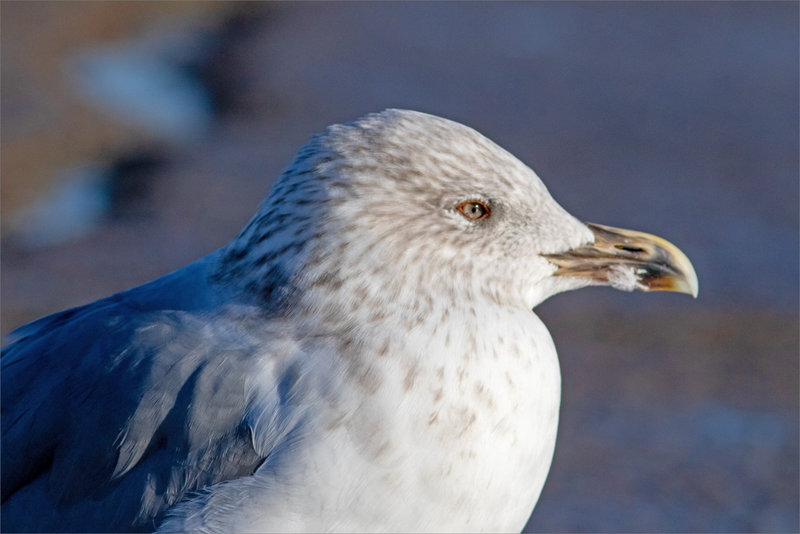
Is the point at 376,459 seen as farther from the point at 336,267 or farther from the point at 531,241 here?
the point at 531,241

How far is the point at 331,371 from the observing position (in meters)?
2.46

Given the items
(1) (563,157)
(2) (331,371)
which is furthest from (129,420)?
(1) (563,157)

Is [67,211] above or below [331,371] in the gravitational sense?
below

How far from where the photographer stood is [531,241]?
270cm

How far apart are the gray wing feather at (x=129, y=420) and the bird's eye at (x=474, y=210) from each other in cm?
54

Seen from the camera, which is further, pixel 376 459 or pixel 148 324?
pixel 148 324

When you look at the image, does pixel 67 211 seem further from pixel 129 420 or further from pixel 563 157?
pixel 129 420

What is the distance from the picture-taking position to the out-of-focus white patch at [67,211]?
237 inches

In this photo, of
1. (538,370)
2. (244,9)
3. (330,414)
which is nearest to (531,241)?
(538,370)

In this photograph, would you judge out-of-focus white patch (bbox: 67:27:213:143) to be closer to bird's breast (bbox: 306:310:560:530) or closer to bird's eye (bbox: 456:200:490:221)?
bird's eye (bbox: 456:200:490:221)

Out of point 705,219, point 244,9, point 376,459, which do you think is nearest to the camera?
point 376,459

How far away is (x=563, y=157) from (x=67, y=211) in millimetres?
3218

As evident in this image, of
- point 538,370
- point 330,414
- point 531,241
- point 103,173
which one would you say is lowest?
point 103,173

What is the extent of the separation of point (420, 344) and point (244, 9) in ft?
28.7
